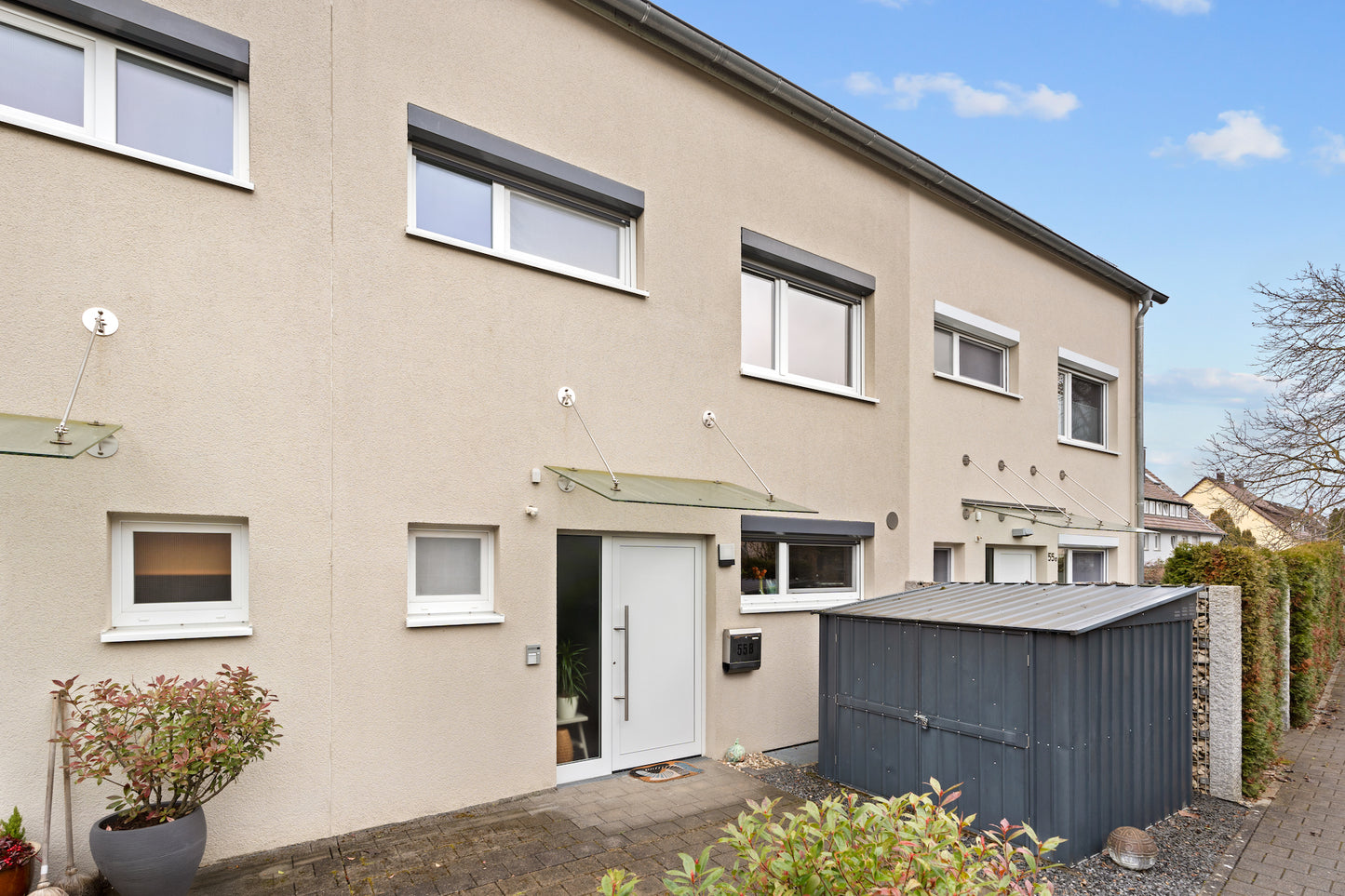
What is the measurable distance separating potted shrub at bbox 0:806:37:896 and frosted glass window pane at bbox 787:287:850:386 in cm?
802

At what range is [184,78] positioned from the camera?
18.2 feet

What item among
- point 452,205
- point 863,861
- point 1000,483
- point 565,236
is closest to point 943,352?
point 1000,483

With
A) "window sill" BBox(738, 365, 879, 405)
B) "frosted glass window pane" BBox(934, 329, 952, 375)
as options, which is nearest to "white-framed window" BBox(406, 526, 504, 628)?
"window sill" BBox(738, 365, 879, 405)

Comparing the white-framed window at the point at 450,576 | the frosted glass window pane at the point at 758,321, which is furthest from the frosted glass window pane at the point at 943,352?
the white-framed window at the point at 450,576

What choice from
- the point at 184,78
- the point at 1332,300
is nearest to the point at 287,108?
the point at 184,78

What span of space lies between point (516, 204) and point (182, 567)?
427 centimetres

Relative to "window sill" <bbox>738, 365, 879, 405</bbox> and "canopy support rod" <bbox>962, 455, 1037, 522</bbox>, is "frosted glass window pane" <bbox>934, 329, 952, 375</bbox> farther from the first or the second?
"window sill" <bbox>738, 365, 879, 405</bbox>

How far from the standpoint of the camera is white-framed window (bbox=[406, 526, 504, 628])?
20.5ft

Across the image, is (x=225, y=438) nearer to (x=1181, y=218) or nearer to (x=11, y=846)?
(x=11, y=846)

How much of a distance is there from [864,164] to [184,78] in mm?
7950

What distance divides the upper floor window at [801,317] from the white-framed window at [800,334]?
11 mm

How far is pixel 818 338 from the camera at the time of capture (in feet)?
32.0

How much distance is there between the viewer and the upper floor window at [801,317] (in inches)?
351

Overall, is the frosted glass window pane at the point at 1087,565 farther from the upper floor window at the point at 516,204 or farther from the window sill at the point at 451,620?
the window sill at the point at 451,620
